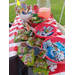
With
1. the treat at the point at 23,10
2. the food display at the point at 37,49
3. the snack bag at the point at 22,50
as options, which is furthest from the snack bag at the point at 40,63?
the treat at the point at 23,10

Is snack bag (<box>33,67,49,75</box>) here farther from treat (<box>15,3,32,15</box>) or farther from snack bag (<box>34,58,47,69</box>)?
treat (<box>15,3,32,15</box>)

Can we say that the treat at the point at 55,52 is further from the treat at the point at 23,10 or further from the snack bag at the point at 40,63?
the treat at the point at 23,10

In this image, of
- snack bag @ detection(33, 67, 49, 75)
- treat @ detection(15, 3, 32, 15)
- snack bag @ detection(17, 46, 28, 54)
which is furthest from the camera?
treat @ detection(15, 3, 32, 15)

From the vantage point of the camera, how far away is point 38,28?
0.81 meters

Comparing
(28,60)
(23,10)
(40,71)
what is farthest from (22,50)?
(23,10)

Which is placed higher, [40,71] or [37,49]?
[37,49]

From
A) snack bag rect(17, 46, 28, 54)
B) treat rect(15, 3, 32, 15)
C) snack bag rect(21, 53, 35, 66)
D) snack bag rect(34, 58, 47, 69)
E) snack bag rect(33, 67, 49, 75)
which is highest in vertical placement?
treat rect(15, 3, 32, 15)

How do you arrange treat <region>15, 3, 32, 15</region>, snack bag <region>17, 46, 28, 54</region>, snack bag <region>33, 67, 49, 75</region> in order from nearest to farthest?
snack bag <region>33, 67, 49, 75</region> → snack bag <region>17, 46, 28, 54</region> → treat <region>15, 3, 32, 15</region>

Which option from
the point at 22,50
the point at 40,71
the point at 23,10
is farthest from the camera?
the point at 23,10

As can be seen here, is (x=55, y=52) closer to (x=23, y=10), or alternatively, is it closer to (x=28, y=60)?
(x=28, y=60)

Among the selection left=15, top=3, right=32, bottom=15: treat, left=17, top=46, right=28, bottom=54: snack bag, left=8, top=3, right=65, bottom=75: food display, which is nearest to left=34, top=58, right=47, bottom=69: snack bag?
left=8, top=3, right=65, bottom=75: food display

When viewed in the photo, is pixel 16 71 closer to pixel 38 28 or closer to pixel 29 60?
pixel 29 60

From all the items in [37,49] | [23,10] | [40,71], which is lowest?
[40,71]

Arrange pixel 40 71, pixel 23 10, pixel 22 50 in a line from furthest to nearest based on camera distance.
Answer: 1. pixel 23 10
2. pixel 22 50
3. pixel 40 71
